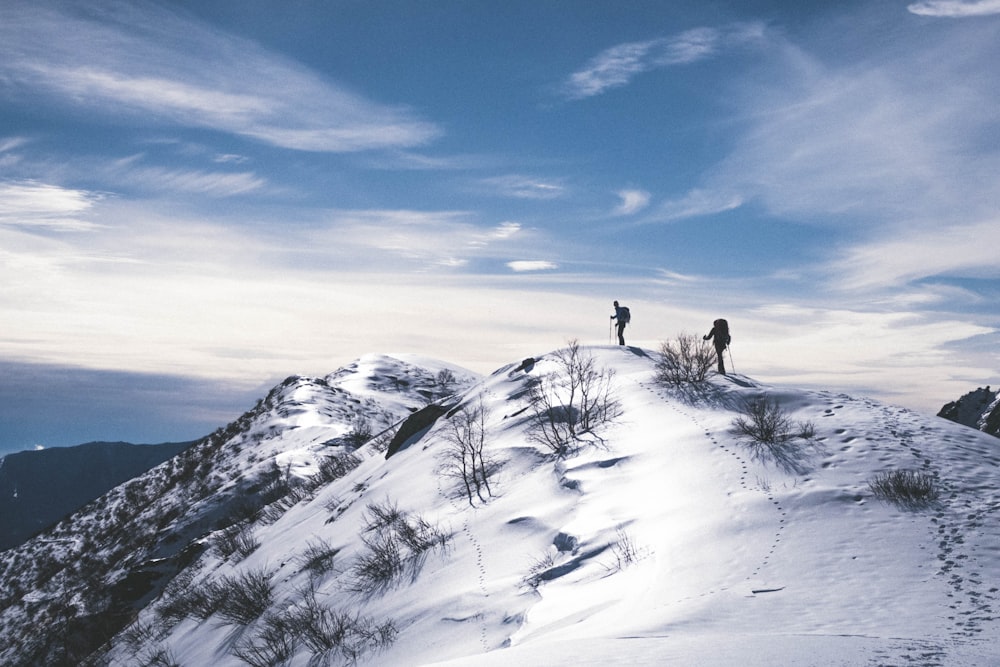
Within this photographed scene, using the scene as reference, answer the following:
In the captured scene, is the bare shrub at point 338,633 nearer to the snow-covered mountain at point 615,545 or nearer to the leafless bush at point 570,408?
the snow-covered mountain at point 615,545

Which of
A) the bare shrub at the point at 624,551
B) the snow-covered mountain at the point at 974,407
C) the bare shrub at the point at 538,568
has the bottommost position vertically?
the snow-covered mountain at the point at 974,407

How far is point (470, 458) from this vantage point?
51.1 feet

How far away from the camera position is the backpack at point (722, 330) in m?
17.3

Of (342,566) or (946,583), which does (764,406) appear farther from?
(342,566)

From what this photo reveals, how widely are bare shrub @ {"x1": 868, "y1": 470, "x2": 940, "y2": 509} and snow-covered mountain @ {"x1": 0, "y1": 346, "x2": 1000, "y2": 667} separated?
0.03m

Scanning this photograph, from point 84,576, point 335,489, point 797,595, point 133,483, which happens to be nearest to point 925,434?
point 797,595

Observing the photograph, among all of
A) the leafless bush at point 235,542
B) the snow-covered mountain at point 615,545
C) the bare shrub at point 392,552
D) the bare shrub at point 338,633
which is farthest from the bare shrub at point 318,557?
the leafless bush at point 235,542

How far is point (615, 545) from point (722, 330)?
10.4 meters

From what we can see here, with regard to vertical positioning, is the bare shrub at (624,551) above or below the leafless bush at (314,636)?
above

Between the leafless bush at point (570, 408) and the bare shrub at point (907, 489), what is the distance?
609cm

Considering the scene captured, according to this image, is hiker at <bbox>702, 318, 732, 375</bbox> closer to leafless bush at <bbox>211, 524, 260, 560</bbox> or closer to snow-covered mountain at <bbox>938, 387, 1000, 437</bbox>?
leafless bush at <bbox>211, 524, 260, 560</bbox>

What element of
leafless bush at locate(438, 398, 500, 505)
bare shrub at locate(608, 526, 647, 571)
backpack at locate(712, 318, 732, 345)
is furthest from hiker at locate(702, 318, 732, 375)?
bare shrub at locate(608, 526, 647, 571)

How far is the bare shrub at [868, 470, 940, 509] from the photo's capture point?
26.2 ft

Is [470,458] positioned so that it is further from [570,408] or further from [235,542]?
[235,542]
